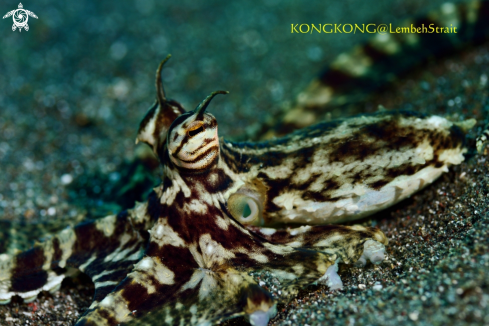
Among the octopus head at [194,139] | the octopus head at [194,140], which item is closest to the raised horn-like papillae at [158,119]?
the octopus head at [194,140]

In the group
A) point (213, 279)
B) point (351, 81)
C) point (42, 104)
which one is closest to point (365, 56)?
point (351, 81)

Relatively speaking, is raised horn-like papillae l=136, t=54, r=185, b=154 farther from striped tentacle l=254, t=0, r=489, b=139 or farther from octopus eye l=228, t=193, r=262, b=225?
striped tentacle l=254, t=0, r=489, b=139

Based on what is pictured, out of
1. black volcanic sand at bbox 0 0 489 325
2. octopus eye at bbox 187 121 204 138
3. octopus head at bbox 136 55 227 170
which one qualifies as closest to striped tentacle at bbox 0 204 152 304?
black volcanic sand at bbox 0 0 489 325

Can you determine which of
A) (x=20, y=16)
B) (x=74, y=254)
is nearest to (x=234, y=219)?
(x=74, y=254)

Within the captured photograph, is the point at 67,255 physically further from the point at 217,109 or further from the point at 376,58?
the point at 376,58

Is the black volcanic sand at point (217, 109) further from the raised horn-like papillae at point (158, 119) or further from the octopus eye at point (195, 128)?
the raised horn-like papillae at point (158, 119)

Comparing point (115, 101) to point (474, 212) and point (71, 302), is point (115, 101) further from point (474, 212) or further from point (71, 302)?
point (474, 212)
